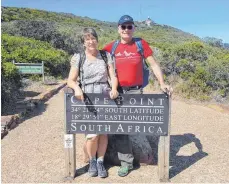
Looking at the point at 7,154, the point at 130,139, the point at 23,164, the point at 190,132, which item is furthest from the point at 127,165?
the point at 190,132

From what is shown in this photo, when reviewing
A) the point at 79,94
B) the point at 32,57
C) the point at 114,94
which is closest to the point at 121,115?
the point at 114,94

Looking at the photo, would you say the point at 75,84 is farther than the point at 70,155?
No

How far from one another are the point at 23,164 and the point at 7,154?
0.46 metres

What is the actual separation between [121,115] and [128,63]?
55 centimetres

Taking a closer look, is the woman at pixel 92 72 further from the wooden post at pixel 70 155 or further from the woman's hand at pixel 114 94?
the wooden post at pixel 70 155

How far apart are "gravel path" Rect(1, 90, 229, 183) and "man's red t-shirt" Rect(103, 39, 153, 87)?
1.07m

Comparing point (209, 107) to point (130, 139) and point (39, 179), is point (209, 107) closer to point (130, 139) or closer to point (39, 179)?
point (130, 139)

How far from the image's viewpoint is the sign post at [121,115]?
363 cm

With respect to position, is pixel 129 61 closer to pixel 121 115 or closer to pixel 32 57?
pixel 121 115

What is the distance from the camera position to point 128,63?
12.3 feet

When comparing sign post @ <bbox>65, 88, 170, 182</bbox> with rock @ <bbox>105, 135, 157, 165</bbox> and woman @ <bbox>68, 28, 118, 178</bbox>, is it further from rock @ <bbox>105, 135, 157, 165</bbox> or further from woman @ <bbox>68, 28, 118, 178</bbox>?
rock @ <bbox>105, 135, 157, 165</bbox>

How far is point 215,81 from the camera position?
10039 millimetres

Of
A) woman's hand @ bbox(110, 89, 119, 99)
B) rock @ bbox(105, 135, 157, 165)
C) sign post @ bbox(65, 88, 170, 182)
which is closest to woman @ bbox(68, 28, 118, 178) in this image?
woman's hand @ bbox(110, 89, 119, 99)

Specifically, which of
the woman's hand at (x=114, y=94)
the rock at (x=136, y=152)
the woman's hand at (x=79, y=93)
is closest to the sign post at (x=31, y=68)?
the rock at (x=136, y=152)
